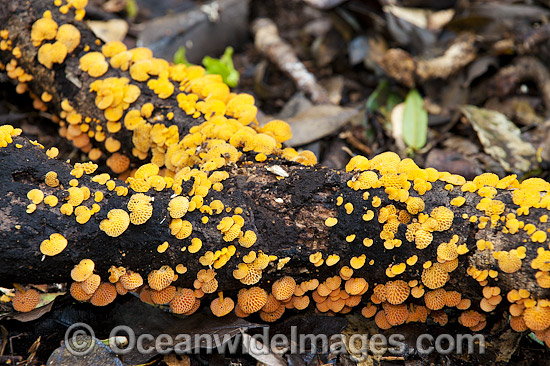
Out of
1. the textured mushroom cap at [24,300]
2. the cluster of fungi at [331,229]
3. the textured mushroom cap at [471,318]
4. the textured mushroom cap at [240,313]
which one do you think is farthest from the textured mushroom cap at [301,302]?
the textured mushroom cap at [24,300]

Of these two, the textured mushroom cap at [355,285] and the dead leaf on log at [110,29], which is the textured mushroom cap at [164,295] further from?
the dead leaf on log at [110,29]

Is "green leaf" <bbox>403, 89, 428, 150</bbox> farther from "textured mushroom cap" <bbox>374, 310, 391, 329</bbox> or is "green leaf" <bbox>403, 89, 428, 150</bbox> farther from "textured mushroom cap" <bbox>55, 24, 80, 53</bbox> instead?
"textured mushroom cap" <bbox>55, 24, 80, 53</bbox>

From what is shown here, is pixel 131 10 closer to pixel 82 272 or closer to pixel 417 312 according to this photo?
pixel 82 272

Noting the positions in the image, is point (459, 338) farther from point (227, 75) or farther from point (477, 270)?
point (227, 75)

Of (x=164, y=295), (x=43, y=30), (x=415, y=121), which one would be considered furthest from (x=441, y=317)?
(x=43, y=30)

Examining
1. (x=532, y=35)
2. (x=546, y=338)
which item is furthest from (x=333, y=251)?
(x=532, y=35)

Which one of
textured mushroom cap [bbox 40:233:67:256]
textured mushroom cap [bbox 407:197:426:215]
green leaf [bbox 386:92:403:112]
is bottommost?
green leaf [bbox 386:92:403:112]

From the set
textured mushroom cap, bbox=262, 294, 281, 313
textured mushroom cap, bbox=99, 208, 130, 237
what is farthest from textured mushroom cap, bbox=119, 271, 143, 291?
textured mushroom cap, bbox=262, 294, 281, 313
